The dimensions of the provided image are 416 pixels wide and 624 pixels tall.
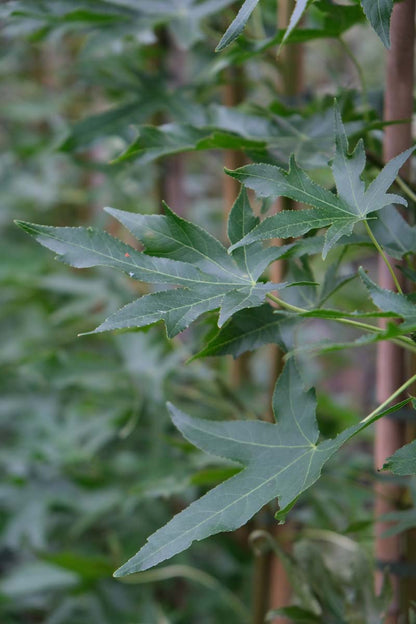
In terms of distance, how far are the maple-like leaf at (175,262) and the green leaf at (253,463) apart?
68mm

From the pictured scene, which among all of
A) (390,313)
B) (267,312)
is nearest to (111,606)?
(267,312)

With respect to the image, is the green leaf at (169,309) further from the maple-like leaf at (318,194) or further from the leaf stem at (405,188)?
the leaf stem at (405,188)

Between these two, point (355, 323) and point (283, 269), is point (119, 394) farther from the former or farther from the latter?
point (355, 323)

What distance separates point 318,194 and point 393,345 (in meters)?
0.15

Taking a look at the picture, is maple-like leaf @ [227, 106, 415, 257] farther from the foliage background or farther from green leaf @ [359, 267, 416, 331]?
the foliage background

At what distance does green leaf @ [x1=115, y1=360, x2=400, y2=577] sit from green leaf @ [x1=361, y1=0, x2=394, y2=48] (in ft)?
→ 0.60

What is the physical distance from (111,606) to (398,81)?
0.72m

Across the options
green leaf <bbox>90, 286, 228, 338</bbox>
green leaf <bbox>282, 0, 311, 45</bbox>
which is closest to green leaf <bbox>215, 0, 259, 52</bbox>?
green leaf <bbox>282, 0, 311, 45</bbox>

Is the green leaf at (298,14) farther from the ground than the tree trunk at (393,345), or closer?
farther from the ground

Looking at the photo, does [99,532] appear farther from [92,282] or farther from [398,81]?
[398,81]

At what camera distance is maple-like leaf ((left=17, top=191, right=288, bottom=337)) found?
35 cm

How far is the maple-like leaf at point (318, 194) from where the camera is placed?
35cm

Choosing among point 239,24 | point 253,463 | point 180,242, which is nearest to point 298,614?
point 253,463

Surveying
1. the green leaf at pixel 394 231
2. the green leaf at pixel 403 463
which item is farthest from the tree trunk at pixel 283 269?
the green leaf at pixel 403 463
